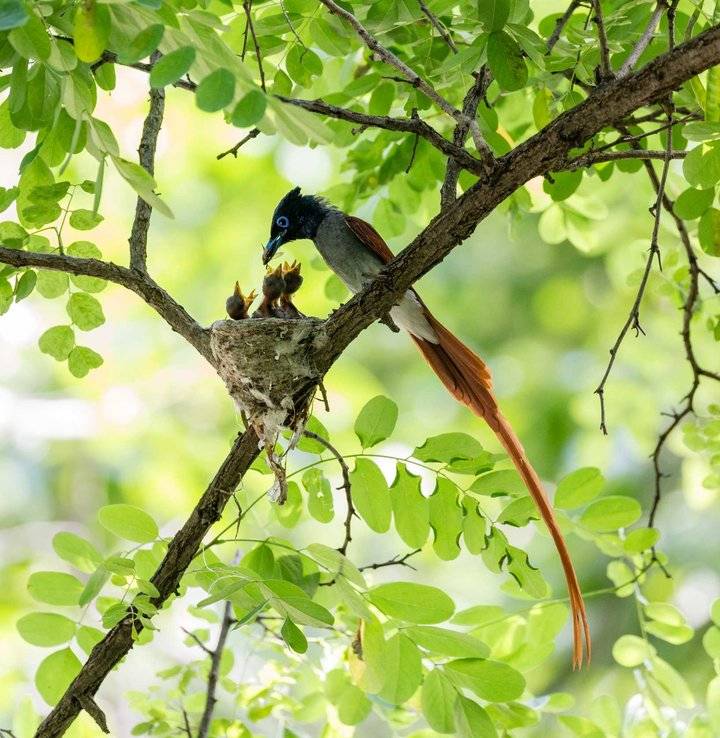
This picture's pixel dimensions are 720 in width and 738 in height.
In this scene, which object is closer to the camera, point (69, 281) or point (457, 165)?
point (457, 165)

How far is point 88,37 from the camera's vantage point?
1.82 meters

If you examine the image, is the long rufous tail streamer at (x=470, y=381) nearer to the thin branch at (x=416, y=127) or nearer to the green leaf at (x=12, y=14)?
the thin branch at (x=416, y=127)

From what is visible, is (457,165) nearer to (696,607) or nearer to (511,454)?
(511,454)

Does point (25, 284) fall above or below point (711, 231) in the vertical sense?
below

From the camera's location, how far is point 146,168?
9.89ft

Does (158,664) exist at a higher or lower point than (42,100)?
higher

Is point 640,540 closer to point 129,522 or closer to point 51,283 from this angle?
point 129,522

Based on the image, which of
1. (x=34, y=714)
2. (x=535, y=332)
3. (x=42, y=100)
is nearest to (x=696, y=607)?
(x=535, y=332)

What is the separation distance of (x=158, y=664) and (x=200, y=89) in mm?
6985

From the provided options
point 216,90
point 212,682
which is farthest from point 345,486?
point 216,90

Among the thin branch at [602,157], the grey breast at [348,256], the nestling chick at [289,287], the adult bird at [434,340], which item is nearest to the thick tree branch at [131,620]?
the adult bird at [434,340]

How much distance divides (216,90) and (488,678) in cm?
164

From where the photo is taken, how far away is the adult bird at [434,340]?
296 centimetres

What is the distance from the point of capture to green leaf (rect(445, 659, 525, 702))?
2.63m
